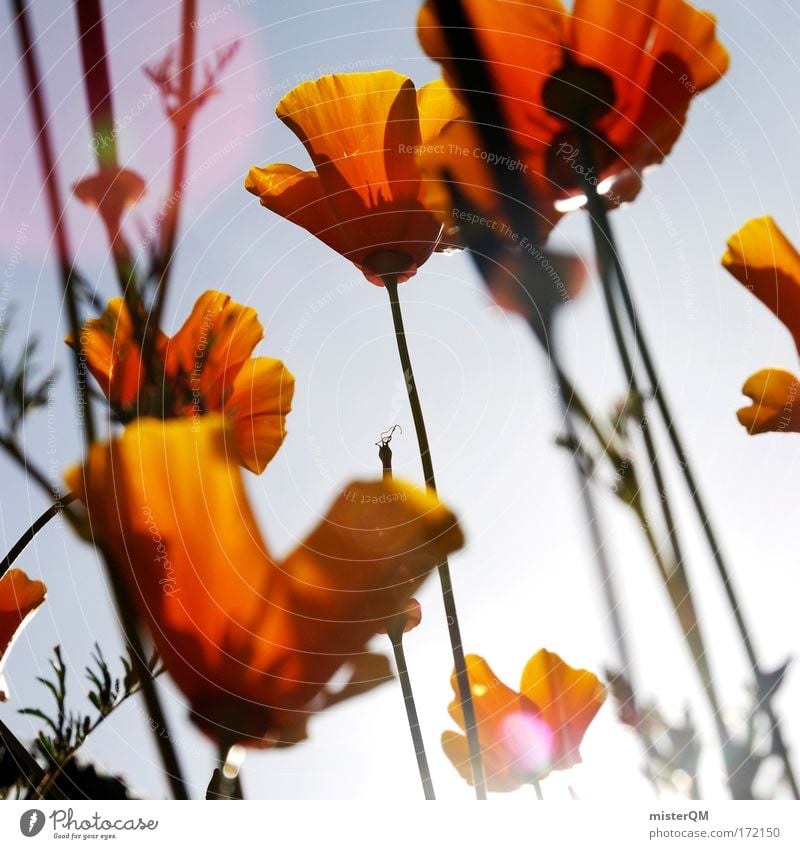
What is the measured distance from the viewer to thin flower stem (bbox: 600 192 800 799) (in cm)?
34

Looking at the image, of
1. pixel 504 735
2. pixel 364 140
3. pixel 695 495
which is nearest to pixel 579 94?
pixel 364 140

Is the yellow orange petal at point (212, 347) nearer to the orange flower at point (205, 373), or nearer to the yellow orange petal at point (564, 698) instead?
the orange flower at point (205, 373)

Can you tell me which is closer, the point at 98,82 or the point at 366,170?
the point at 366,170

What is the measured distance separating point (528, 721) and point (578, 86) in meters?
0.30

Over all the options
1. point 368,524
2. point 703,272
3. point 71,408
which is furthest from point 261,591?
point 703,272

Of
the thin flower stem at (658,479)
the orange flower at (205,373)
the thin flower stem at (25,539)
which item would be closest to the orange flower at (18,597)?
the thin flower stem at (25,539)

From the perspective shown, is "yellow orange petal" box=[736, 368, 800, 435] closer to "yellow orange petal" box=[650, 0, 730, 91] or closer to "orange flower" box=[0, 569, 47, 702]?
"yellow orange petal" box=[650, 0, 730, 91]

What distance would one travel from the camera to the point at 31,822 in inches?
14.5

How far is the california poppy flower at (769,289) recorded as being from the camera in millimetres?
333

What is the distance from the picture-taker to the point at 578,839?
0.34 m

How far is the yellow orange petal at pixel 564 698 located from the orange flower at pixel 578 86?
9.3 inches

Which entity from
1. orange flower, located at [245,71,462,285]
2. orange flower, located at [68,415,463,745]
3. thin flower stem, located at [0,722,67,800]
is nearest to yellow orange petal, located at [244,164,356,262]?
orange flower, located at [245,71,462,285]

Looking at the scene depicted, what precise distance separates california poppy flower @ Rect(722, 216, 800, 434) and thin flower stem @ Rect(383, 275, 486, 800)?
0.17 m

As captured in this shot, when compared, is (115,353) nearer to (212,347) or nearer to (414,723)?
(212,347)
